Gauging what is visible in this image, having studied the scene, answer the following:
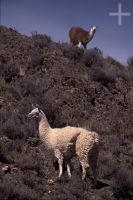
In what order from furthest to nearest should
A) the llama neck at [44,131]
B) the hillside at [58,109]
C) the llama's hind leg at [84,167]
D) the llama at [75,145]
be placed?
1. the llama neck at [44,131]
2. the llama's hind leg at [84,167]
3. the llama at [75,145]
4. the hillside at [58,109]

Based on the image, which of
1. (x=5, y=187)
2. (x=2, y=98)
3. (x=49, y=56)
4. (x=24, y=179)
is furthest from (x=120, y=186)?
(x=49, y=56)

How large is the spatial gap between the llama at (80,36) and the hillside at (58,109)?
722 millimetres

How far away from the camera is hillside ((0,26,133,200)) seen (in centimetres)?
1166

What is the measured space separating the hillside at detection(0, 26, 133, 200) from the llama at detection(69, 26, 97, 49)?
722mm

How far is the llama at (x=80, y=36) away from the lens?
82.9ft

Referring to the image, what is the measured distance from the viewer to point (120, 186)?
12086 millimetres

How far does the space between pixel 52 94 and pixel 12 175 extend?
7.97 meters

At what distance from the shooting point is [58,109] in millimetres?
17938

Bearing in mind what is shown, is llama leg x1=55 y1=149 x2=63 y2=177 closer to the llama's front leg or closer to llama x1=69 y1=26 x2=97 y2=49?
the llama's front leg

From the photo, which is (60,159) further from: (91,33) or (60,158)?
(91,33)

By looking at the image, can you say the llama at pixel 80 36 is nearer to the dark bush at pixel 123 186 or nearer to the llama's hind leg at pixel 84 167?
the dark bush at pixel 123 186

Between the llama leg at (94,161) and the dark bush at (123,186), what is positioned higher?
→ the llama leg at (94,161)

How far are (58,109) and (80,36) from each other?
821cm

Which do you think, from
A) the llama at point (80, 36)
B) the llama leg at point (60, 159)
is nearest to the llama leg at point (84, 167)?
the llama leg at point (60, 159)
